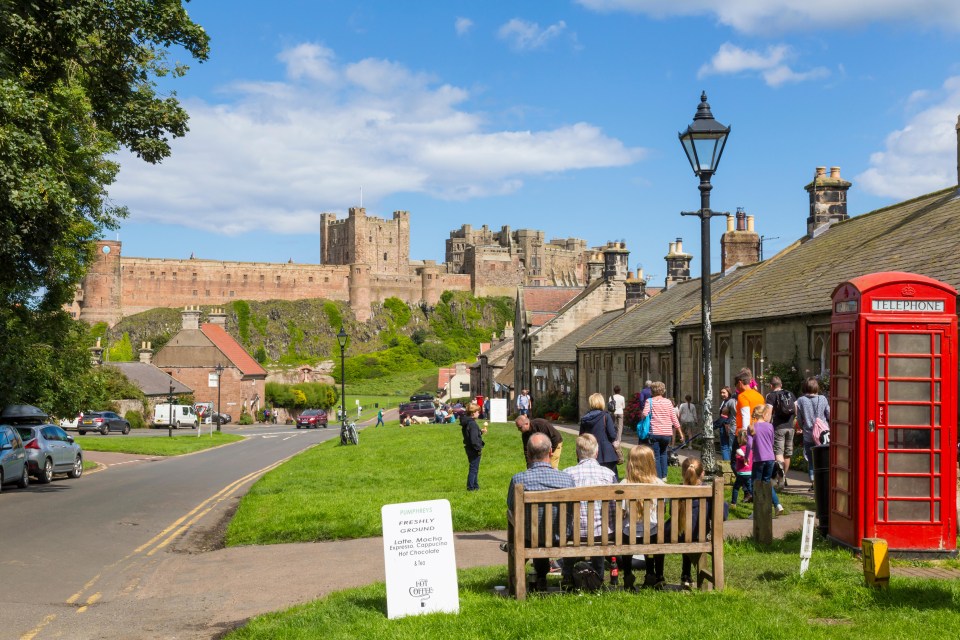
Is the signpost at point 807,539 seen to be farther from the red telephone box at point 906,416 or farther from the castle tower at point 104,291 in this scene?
the castle tower at point 104,291

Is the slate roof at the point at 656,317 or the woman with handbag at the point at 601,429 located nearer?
the woman with handbag at the point at 601,429

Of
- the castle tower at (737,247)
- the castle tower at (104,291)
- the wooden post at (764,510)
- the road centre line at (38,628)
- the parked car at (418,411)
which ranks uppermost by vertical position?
the castle tower at (104,291)

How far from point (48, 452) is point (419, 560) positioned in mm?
19545

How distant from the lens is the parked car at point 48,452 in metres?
23.9

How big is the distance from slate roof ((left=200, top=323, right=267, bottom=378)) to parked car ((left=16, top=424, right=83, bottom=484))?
57.7 metres

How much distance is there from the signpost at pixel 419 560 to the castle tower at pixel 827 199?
2292cm

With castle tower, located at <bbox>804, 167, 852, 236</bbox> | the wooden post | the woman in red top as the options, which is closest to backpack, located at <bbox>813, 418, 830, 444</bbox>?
the woman in red top

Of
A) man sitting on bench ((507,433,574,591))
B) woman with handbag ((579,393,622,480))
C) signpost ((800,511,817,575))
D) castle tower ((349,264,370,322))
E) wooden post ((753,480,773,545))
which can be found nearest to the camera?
man sitting on bench ((507,433,574,591))

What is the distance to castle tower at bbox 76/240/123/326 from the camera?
139500mm

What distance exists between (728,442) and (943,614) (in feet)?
38.1

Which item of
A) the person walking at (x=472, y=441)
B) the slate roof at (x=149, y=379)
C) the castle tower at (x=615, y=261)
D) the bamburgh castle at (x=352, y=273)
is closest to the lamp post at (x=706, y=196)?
the person walking at (x=472, y=441)

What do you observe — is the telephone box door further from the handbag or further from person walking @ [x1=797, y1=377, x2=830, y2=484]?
the handbag

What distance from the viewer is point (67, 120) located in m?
17.1

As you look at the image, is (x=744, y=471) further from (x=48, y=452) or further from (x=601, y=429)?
(x=48, y=452)
